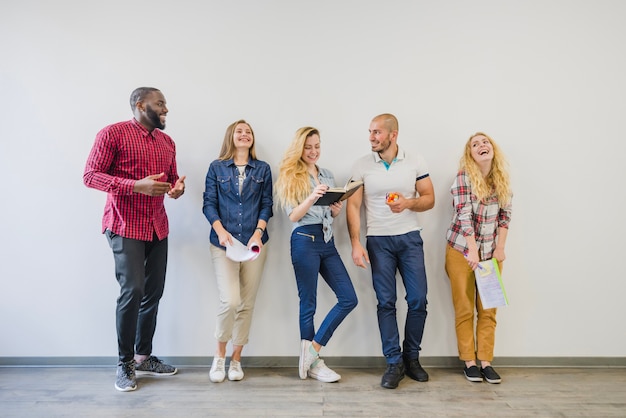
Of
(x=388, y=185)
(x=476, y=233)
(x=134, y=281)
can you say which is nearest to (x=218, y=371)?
(x=134, y=281)

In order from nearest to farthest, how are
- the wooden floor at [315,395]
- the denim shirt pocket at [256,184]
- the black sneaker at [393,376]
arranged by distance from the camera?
the wooden floor at [315,395] < the black sneaker at [393,376] < the denim shirt pocket at [256,184]

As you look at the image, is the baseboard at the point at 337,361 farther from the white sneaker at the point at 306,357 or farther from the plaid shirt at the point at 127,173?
the plaid shirt at the point at 127,173

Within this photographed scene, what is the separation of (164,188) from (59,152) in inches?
44.9

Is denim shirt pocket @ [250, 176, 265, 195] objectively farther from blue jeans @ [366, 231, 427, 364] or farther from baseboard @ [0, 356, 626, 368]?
baseboard @ [0, 356, 626, 368]

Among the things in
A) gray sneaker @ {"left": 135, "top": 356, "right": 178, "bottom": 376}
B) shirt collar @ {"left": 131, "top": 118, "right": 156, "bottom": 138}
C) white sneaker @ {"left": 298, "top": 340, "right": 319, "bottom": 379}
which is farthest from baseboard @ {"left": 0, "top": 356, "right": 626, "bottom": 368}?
shirt collar @ {"left": 131, "top": 118, "right": 156, "bottom": 138}

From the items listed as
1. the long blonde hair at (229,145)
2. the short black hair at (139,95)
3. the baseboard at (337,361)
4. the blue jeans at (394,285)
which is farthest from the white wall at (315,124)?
the short black hair at (139,95)

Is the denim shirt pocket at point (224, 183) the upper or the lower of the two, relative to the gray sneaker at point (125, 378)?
upper

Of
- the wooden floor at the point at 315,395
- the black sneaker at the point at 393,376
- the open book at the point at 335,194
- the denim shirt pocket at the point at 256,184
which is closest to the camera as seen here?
the wooden floor at the point at 315,395

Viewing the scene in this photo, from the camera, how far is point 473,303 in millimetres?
2645

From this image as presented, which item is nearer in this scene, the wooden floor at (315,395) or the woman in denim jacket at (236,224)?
the wooden floor at (315,395)

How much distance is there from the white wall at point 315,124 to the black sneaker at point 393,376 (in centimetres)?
33

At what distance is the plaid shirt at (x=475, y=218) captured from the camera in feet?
8.41

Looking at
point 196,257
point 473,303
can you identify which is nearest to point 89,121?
point 196,257

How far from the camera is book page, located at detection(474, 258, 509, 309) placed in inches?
98.6
